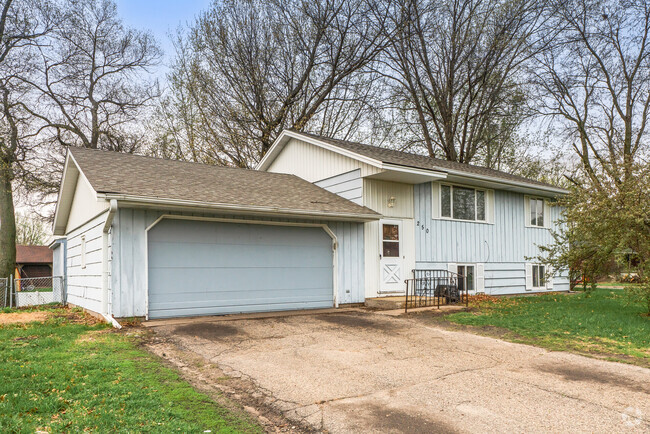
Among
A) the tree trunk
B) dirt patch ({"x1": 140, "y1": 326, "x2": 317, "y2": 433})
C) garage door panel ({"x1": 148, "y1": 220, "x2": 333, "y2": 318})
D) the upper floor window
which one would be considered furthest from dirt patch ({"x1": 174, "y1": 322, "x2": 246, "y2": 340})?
the tree trunk

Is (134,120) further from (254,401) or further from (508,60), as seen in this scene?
(254,401)

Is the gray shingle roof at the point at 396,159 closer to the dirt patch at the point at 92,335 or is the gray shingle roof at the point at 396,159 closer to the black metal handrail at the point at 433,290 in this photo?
the black metal handrail at the point at 433,290

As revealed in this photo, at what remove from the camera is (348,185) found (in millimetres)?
12211

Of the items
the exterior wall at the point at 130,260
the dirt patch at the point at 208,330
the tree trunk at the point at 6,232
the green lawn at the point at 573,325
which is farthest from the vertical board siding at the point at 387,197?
the tree trunk at the point at 6,232

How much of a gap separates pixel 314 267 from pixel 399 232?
273 centimetres

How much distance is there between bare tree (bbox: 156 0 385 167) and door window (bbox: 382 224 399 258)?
10205mm

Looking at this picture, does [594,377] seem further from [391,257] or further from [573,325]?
[391,257]

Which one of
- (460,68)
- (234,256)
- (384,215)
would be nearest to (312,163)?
(384,215)

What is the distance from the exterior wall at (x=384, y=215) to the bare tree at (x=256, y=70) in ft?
31.7

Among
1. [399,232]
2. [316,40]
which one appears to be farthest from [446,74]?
[399,232]

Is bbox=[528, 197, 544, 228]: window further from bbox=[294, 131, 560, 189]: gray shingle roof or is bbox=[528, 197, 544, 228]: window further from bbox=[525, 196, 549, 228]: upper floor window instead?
bbox=[294, 131, 560, 189]: gray shingle roof

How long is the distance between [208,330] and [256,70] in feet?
49.0

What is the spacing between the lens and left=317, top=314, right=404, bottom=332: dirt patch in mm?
8277

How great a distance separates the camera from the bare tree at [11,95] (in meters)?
17.6
